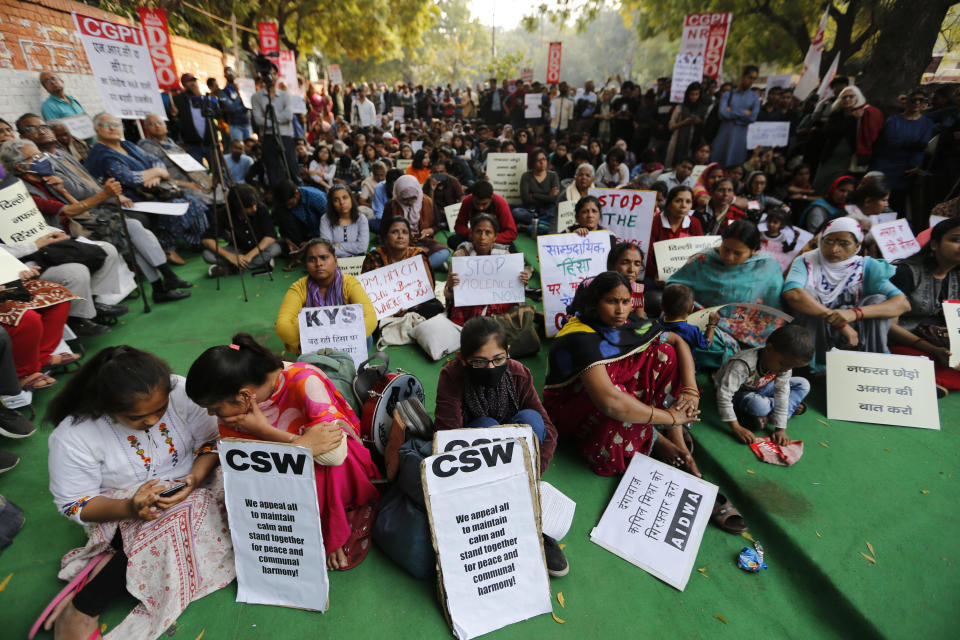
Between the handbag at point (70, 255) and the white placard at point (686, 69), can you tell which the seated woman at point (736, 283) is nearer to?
the handbag at point (70, 255)

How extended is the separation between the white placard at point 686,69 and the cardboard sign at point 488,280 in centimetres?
728

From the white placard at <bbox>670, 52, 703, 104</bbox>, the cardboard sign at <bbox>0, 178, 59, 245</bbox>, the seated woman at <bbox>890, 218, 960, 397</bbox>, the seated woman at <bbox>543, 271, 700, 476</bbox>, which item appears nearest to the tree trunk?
the white placard at <bbox>670, 52, 703, 104</bbox>

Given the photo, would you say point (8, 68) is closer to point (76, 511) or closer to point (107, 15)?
point (107, 15)

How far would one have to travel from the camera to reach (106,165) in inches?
212

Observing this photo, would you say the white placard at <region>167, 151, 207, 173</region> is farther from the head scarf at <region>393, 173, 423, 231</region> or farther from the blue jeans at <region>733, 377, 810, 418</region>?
the blue jeans at <region>733, 377, 810, 418</region>

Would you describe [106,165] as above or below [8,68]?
below

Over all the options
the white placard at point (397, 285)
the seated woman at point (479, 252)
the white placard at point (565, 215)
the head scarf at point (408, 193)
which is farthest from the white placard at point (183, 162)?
the white placard at point (565, 215)

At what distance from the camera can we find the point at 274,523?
2.10 metres

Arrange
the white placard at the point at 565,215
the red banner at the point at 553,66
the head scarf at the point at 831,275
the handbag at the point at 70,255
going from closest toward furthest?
the head scarf at the point at 831,275 < the handbag at the point at 70,255 < the white placard at the point at 565,215 < the red banner at the point at 553,66

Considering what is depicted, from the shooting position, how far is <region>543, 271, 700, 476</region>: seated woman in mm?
2654

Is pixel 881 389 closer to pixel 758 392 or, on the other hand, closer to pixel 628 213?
pixel 758 392

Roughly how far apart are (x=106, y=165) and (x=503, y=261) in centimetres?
520

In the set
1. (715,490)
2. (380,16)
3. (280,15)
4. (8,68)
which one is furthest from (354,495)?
(380,16)

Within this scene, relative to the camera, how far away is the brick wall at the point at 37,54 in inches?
270
